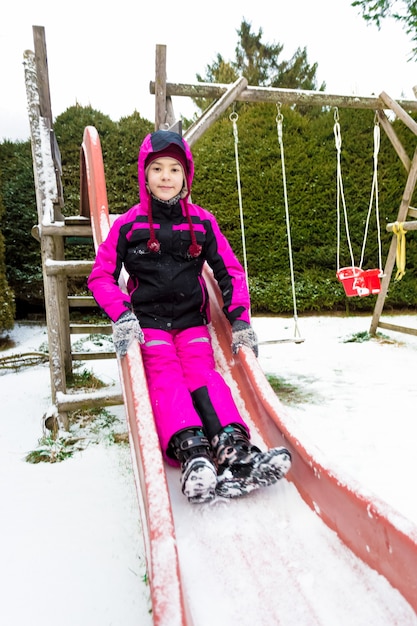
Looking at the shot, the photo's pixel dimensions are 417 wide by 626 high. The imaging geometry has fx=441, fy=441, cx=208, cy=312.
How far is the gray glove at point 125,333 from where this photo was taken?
70.7 inches

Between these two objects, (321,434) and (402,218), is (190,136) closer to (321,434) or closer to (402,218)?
(321,434)

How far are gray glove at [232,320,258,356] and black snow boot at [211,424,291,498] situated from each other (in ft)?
1.76

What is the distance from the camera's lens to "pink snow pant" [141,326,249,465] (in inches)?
63.2

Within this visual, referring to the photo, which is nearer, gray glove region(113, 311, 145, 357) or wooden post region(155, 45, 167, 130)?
gray glove region(113, 311, 145, 357)

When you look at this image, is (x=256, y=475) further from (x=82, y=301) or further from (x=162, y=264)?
(x=82, y=301)

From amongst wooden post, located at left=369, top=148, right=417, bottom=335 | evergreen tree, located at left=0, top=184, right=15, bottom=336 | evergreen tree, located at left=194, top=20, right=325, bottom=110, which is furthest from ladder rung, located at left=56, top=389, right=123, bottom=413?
evergreen tree, located at left=194, top=20, right=325, bottom=110

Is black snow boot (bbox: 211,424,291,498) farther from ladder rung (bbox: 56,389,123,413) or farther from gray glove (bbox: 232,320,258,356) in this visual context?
ladder rung (bbox: 56,389,123,413)

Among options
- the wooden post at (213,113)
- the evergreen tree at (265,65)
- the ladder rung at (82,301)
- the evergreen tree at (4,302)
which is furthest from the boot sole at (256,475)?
the evergreen tree at (265,65)

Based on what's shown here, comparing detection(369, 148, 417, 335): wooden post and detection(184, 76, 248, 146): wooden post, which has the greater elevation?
detection(184, 76, 248, 146): wooden post

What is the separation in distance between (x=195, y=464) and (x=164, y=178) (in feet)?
4.30

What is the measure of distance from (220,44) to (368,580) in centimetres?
1663

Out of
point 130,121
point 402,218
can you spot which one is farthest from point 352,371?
point 130,121

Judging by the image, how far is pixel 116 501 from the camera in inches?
79.7

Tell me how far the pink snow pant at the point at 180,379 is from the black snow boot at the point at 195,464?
0.03 metres
